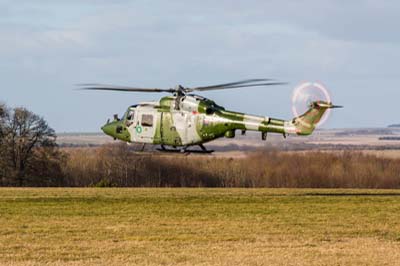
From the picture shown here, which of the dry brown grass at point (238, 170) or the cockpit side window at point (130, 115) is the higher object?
the cockpit side window at point (130, 115)

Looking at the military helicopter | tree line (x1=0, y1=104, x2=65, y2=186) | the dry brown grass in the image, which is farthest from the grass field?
tree line (x1=0, y1=104, x2=65, y2=186)

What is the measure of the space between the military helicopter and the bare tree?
129 ft

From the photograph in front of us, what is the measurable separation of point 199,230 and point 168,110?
1622cm

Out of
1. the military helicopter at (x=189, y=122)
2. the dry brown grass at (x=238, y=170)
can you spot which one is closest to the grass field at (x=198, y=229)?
the military helicopter at (x=189, y=122)

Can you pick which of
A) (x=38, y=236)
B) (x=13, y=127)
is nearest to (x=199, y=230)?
(x=38, y=236)

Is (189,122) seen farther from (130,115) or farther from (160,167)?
(160,167)

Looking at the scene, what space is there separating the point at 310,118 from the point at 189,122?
5.85 m

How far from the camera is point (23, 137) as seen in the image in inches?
3401

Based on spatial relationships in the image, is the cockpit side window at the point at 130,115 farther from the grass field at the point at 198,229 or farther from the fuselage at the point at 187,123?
the grass field at the point at 198,229

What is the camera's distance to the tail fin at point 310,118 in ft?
133

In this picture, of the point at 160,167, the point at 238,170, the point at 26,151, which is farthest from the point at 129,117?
the point at 26,151

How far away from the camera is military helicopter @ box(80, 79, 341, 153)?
4103 centimetres

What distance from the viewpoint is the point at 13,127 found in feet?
289

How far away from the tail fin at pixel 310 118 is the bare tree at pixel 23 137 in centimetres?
4743
